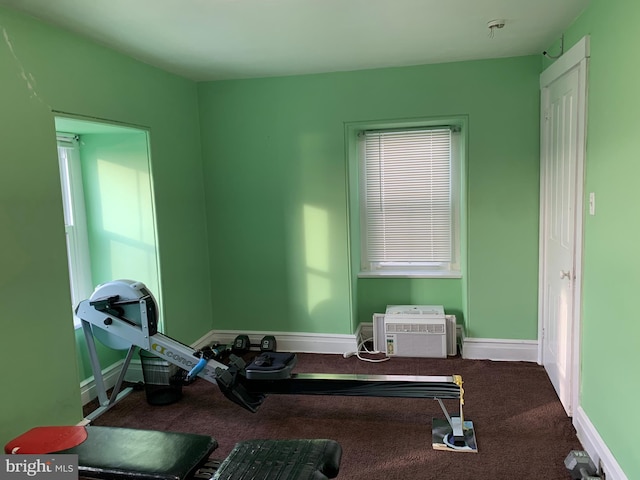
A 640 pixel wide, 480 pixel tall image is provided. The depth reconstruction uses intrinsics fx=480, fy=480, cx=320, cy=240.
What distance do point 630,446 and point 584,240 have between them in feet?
3.47

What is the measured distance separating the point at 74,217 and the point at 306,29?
216 centimetres

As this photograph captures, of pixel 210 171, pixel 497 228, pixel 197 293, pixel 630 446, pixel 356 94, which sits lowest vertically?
pixel 630 446

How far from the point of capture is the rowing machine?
2.88 m

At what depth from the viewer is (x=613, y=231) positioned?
2250 mm

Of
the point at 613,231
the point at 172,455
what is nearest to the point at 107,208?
the point at 172,455

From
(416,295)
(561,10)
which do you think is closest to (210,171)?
(416,295)

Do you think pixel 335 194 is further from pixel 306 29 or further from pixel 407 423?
pixel 407 423

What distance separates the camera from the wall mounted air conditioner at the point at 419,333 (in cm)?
392

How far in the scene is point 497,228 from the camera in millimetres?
3752

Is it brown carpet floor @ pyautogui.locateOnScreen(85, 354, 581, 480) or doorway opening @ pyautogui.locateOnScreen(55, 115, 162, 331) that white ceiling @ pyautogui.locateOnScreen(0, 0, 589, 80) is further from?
brown carpet floor @ pyautogui.locateOnScreen(85, 354, 581, 480)

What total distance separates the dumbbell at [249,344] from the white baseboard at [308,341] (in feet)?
0.35

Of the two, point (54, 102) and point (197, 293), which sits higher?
point (54, 102)

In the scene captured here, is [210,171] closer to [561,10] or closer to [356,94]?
[356,94]

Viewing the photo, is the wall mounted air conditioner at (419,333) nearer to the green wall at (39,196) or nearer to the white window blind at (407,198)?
the white window blind at (407,198)
